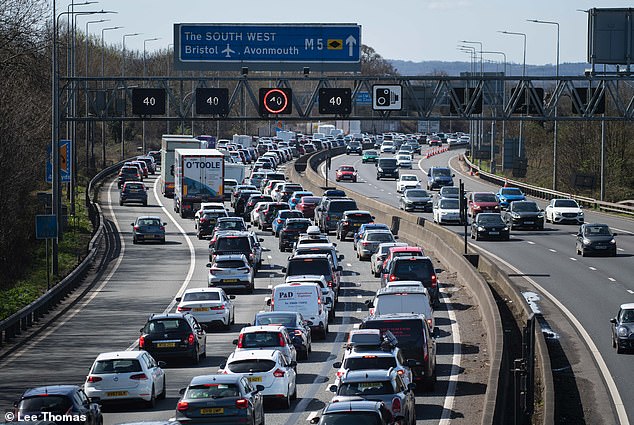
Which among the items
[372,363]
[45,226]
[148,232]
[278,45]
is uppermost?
[278,45]

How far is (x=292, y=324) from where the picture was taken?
32344 millimetres

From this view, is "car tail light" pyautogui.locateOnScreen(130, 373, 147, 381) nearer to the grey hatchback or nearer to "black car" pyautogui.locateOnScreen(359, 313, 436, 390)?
"black car" pyautogui.locateOnScreen(359, 313, 436, 390)

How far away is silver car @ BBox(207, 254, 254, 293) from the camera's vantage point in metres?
45.8

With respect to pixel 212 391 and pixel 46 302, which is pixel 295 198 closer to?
pixel 46 302

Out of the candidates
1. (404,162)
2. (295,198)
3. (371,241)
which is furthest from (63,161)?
(404,162)

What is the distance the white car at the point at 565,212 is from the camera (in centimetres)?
7250

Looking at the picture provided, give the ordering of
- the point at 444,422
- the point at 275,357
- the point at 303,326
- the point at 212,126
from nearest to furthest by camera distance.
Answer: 1. the point at 444,422
2. the point at 275,357
3. the point at 303,326
4. the point at 212,126

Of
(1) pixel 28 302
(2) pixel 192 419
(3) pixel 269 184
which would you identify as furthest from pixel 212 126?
(2) pixel 192 419

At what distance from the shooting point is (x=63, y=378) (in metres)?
30.2

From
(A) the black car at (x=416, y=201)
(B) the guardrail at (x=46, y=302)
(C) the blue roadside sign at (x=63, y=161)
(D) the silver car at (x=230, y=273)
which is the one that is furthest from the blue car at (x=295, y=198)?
(D) the silver car at (x=230, y=273)

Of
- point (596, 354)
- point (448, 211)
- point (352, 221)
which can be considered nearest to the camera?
point (596, 354)

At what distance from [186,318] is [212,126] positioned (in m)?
152

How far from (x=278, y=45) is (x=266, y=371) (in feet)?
105

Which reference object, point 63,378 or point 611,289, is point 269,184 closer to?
point 611,289
